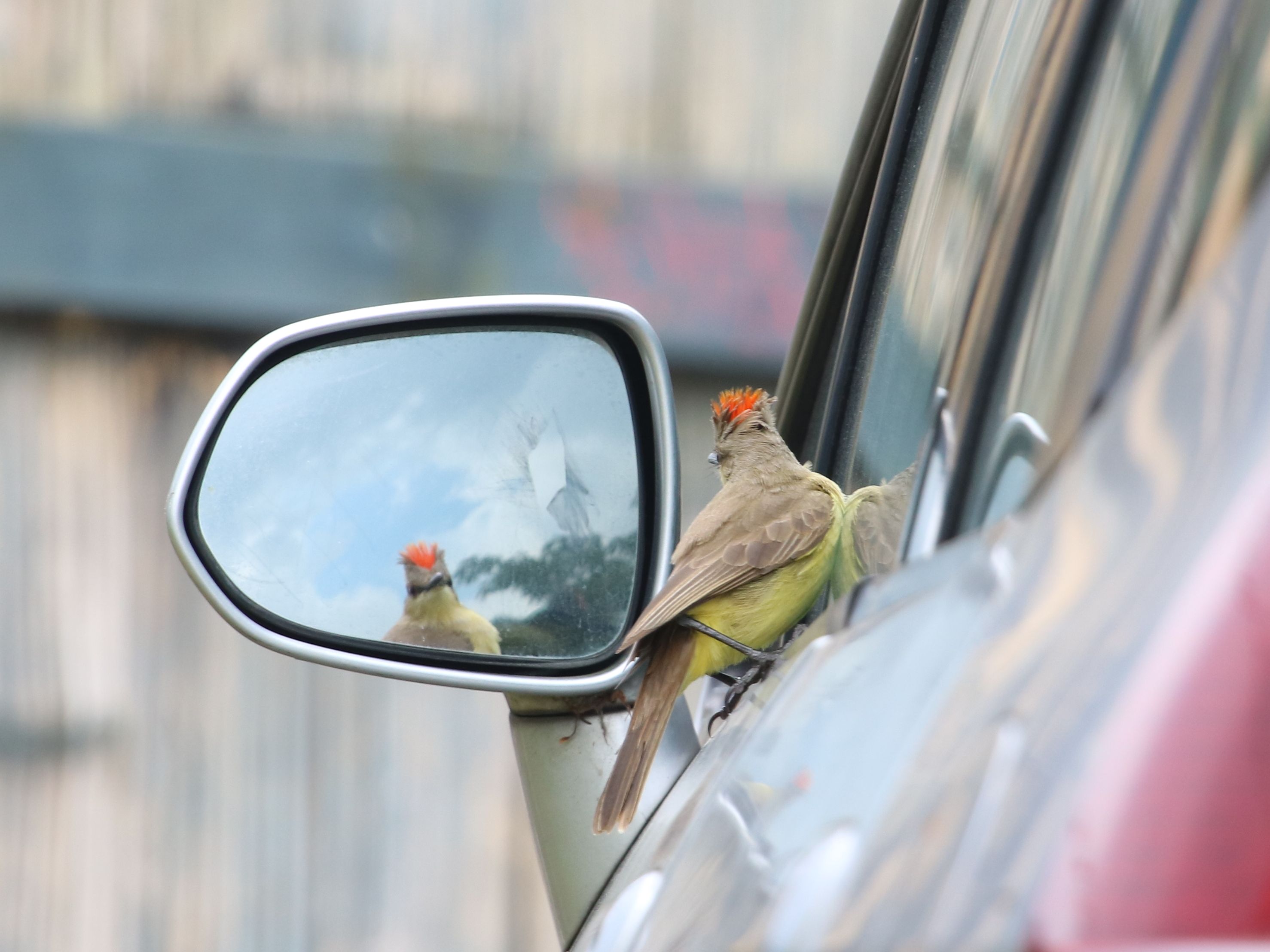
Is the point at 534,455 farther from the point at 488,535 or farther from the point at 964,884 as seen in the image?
the point at 964,884

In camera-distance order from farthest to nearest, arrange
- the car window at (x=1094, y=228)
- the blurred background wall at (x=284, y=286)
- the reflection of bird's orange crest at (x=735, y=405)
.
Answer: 1. the blurred background wall at (x=284, y=286)
2. the reflection of bird's orange crest at (x=735, y=405)
3. the car window at (x=1094, y=228)

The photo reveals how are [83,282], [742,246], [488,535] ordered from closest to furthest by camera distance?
[488,535] → [83,282] → [742,246]

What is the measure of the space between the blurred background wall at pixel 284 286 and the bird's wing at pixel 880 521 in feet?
8.92

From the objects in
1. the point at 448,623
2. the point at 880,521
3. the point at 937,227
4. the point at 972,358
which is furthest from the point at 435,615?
the point at 972,358

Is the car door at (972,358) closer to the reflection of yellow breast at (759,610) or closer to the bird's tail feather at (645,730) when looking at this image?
the bird's tail feather at (645,730)

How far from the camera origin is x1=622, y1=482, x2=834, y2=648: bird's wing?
1.96m

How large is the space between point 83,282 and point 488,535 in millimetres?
2711

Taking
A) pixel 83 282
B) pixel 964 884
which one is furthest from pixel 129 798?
pixel 964 884

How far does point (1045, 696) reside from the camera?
0.65m

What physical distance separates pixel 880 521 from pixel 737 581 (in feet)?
2.58

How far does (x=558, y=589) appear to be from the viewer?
190cm

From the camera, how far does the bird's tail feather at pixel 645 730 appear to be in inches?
66.9

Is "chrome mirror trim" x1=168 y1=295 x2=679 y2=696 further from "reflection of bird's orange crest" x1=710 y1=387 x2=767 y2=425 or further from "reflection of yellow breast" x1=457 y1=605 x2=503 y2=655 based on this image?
"reflection of bird's orange crest" x1=710 y1=387 x2=767 y2=425

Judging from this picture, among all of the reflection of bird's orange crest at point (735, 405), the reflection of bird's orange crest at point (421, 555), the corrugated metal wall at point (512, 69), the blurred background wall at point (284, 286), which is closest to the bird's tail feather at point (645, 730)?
the reflection of bird's orange crest at point (421, 555)
